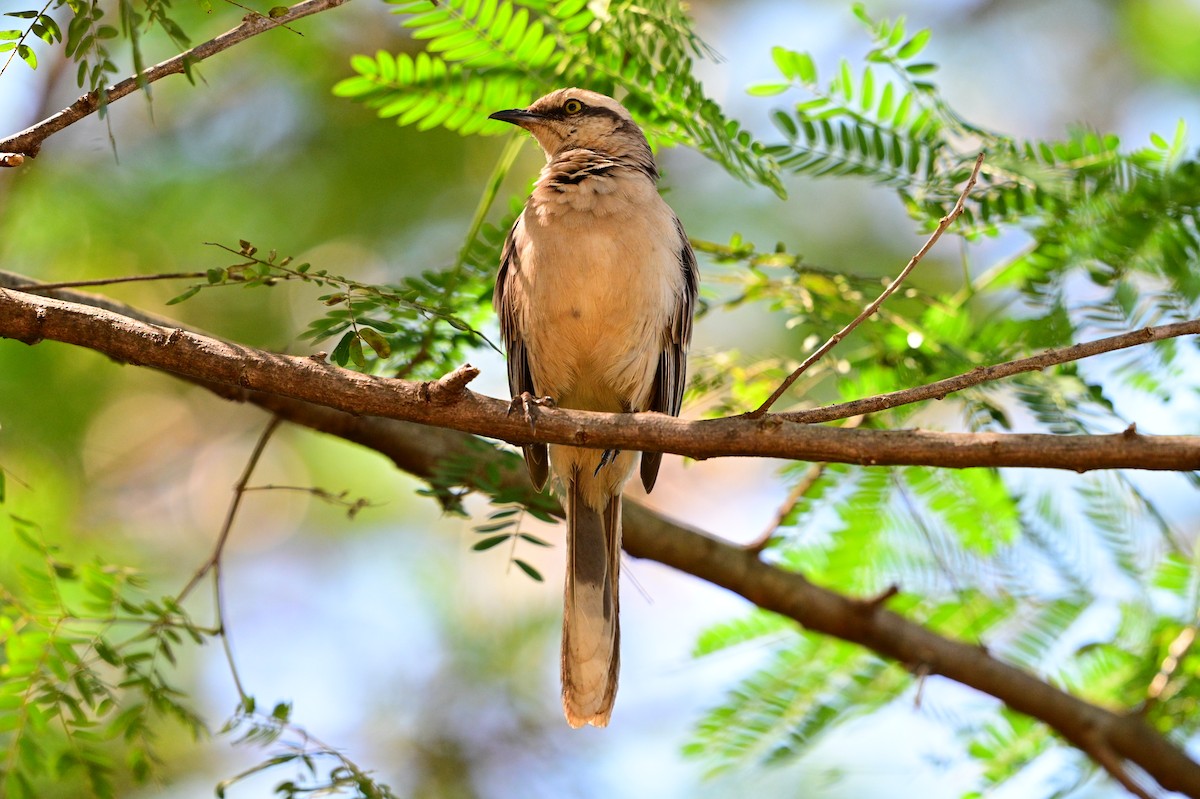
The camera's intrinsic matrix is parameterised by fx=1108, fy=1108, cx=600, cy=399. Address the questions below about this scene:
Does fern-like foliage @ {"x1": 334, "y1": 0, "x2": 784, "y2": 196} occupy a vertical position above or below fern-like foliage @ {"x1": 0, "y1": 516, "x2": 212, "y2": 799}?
above

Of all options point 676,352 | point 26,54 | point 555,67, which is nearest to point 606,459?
point 676,352

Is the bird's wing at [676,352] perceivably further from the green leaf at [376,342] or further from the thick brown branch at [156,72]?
the thick brown branch at [156,72]

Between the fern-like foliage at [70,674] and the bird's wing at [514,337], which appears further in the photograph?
the bird's wing at [514,337]

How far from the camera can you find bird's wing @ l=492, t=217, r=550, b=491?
5016 mm

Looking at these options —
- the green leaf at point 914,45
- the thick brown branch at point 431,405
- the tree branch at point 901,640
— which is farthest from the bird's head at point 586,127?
the thick brown branch at point 431,405

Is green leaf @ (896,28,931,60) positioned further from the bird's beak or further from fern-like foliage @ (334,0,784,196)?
the bird's beak

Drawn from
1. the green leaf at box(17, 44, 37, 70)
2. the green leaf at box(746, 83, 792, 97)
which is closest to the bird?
the green leaf at box(746, 83, 792, 97)

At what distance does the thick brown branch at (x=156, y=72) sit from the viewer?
2865mm

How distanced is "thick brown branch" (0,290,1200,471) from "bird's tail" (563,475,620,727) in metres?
1.62

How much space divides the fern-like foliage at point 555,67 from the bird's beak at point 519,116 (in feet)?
0.54

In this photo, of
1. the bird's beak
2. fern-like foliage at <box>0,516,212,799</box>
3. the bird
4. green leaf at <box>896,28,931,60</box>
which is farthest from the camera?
the bird's beak

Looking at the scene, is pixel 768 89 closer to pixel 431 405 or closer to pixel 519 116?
pixel 519 116

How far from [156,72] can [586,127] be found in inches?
116

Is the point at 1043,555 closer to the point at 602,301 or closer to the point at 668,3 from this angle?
→ the point at 602,301
